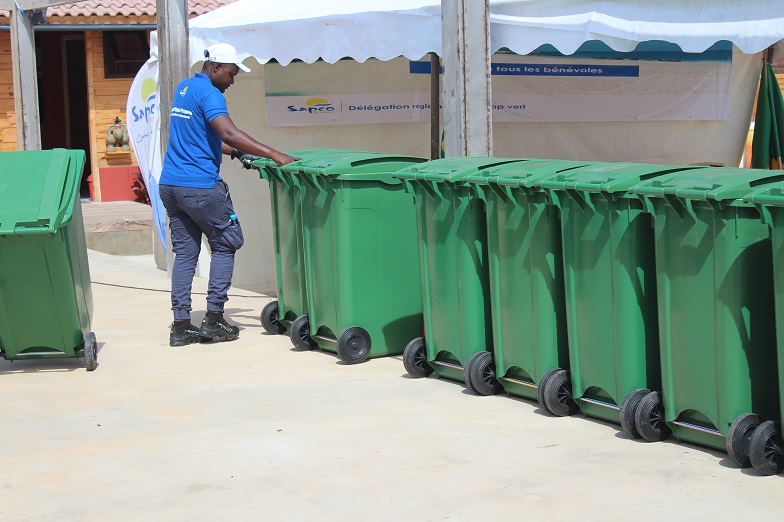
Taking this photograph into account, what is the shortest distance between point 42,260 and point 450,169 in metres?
2.22

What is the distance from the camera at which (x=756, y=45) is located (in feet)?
29.1

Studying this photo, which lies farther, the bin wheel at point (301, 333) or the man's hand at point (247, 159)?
the man's hand at point (247, 159)

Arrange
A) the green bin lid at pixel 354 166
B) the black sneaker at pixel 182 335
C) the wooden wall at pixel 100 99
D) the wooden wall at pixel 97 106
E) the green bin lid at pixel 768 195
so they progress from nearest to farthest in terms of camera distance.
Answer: the green bin lid at pixel 768 195 → the green bin lid at pixel 354 166 → the black sneaker at pixel 182 335 → the wooden wall at pixel 97 106 → the wooden wall at pixel 100 99

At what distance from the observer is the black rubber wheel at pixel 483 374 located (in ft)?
18.3

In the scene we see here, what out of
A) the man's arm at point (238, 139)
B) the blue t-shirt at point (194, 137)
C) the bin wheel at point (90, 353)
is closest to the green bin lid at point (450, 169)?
the man's arm at point (238, 139)

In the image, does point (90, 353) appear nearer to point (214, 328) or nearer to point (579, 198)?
point (214, 328)

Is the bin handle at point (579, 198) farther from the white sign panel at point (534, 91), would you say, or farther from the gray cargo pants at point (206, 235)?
the white sign panel at point (534, 91)

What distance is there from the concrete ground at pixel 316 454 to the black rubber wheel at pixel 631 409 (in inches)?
2.7

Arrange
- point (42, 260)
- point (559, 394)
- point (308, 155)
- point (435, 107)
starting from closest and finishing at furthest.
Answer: point (559, 394), point (42, 260), point (308, 155), point (435, 107)

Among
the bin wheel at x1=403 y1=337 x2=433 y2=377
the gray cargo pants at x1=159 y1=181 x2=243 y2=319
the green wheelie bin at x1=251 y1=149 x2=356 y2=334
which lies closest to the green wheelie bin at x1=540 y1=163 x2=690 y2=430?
the bin wheel at x1=403 y1=337 x2=433 y2=377

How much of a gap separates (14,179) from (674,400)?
12.2 feet

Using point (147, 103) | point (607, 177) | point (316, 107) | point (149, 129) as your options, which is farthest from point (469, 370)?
point (147, 103)

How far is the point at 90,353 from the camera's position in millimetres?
6363

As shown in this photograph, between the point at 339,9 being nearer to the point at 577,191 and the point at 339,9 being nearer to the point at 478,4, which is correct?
the point at 478,4
